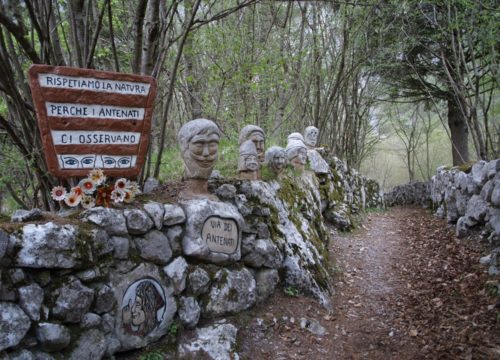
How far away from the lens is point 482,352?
11.6 feet

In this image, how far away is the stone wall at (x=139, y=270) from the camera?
8.48 ft

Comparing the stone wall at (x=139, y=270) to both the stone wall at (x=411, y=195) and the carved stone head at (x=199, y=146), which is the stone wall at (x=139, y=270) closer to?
the carved stone head at (x=199, y=146)

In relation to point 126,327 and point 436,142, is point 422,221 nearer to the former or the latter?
point 126,327

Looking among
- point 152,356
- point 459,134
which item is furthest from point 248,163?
point 459,134

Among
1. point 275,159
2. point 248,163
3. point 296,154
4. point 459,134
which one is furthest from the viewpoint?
point 459,134

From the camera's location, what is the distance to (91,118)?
333 cm

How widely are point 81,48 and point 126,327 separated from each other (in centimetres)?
277

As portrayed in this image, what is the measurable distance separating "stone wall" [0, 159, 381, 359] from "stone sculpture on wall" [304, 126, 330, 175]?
3.78m

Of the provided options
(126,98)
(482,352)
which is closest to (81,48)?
(126,98)

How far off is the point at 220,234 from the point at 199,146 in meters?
0.94

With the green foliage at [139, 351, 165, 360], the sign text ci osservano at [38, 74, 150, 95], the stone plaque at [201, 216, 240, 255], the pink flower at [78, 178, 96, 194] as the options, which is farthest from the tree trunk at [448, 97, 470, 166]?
the pink flower at [78, 178, 96, 194]

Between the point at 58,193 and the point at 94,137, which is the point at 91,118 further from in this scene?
the point at 58,193

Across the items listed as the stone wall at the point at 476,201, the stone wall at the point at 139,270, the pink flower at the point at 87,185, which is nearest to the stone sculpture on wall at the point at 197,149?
the stone wall at the point at 139,270

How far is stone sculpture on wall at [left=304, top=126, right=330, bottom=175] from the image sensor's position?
8812mm
